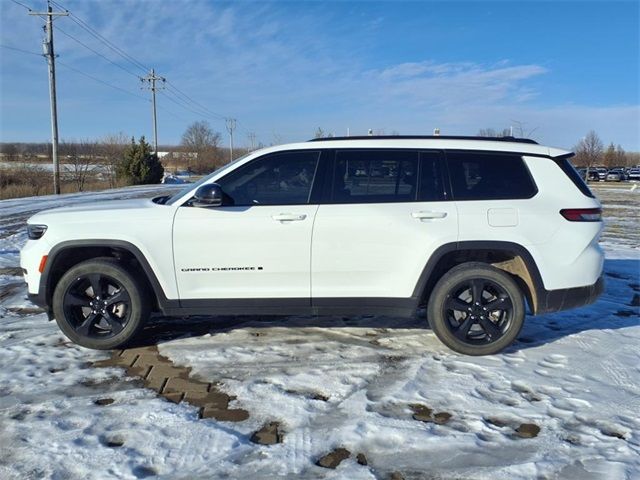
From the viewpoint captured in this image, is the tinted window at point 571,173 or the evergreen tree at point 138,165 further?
the evergreen tree at point 138,165

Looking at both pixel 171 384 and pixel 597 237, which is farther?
pixel 597 237

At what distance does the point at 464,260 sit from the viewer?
15.2ft

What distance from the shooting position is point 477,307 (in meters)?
4.50

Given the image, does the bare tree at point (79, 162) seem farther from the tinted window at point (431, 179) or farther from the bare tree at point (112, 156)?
the tinted window at point (431, 179)

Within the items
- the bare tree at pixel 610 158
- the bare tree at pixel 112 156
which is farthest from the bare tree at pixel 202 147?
the bare tree at pixel 610 158

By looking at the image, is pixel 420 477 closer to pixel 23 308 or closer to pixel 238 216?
pixel 238 216

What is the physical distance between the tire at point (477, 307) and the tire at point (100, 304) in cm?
264

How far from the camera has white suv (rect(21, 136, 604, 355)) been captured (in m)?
4.37

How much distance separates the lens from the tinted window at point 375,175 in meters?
4.46

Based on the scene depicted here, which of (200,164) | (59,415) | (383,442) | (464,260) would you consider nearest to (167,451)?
(59,415)

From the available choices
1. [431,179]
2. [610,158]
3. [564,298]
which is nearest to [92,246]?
[431,179]

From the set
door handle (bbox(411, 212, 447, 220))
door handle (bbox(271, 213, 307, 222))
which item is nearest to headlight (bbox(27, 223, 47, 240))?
door handle (bbox(271, 213, 307, 222))

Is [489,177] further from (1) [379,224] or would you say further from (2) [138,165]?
(2) [138,165]

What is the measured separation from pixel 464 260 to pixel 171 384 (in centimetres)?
273
